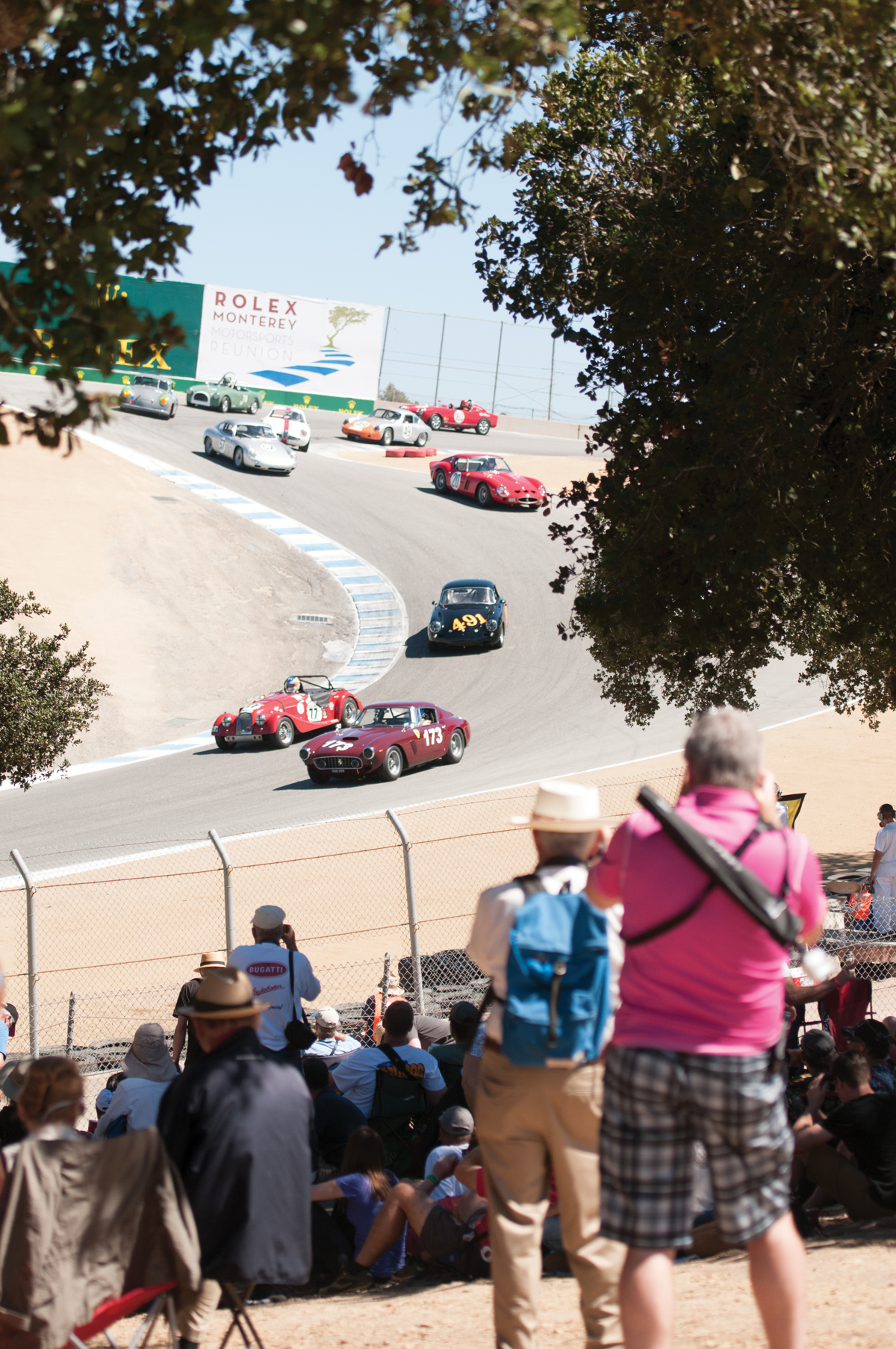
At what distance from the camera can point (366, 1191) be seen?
550 centimetres

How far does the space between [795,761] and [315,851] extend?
40.7 feet

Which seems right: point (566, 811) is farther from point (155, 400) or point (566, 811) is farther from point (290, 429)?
point (155, 400)

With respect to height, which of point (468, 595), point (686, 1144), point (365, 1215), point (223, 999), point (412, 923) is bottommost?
point (412, 923)

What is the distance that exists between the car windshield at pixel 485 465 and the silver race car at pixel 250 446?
7.33 meters

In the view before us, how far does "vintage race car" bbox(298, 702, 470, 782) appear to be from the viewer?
2267 centimetres

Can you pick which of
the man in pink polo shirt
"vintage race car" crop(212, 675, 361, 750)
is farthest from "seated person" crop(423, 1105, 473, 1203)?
"vintage race car" crop(212, 675, 361, 750)

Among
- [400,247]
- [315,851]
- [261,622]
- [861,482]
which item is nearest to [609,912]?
[400,247]

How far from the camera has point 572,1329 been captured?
4.34 m

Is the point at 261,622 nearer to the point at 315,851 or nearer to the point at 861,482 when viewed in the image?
the point at 315,851

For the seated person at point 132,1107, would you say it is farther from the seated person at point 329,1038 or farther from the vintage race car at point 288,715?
the vintage race car at point 288,715

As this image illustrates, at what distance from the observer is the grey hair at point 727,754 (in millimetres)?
3098

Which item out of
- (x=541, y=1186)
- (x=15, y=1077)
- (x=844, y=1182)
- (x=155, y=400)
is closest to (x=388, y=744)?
(x=844, y=1182)

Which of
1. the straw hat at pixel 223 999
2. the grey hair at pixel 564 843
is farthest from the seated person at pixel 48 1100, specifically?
the grey hair at pixel 564 843

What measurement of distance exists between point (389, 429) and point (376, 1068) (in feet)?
174
